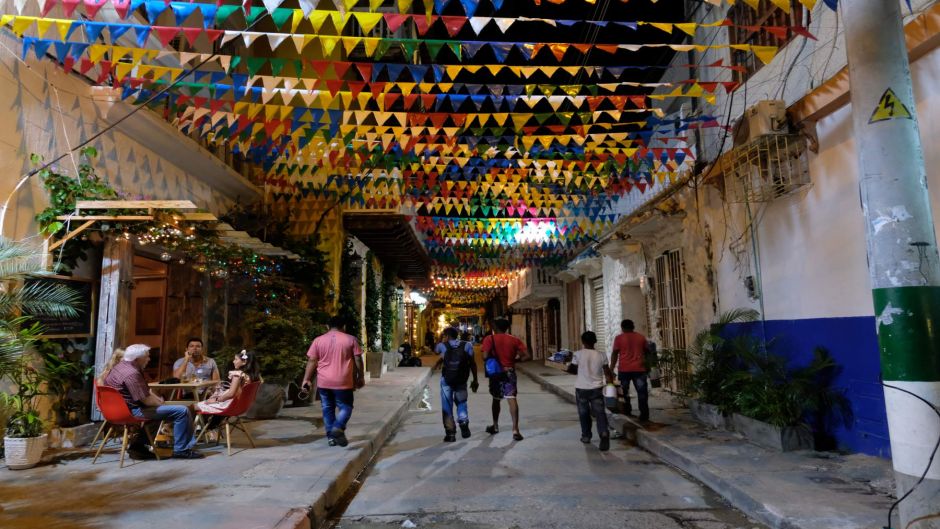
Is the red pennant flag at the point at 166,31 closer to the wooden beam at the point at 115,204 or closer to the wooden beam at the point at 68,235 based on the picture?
the wooden beam at the point at 115,204

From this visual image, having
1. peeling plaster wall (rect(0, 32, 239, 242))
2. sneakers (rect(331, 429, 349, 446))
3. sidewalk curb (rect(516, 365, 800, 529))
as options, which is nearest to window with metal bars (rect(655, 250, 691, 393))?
sidewalk curb (rect(516, 365, 800, 529))

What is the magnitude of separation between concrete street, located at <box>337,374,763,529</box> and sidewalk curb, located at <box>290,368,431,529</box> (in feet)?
0.57

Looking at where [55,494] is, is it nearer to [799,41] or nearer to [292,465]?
[292,465]

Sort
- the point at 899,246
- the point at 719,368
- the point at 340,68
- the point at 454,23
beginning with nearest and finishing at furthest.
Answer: the point at 899,246, the point at 454,23, the point at 340,68, the point at 719,368

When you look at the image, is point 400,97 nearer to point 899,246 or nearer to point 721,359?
point 721,359

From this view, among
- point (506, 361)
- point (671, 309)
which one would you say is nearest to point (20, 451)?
point (506, 361)

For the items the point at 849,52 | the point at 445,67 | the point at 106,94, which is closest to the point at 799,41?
the point at 849,52

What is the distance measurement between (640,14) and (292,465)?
12.0 metres

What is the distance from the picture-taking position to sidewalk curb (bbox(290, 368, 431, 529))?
14.9 ft

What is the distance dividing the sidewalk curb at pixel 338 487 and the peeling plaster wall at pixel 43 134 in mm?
4692

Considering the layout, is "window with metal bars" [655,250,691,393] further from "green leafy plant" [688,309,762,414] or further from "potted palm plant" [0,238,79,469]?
"potted palm plant" [0,238,79,469]

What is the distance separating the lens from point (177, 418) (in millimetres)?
6641

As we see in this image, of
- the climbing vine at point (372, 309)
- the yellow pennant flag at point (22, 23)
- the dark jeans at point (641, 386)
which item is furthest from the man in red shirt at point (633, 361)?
the climbing vine at point (372, 309)

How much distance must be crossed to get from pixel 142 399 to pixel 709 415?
797 cm
